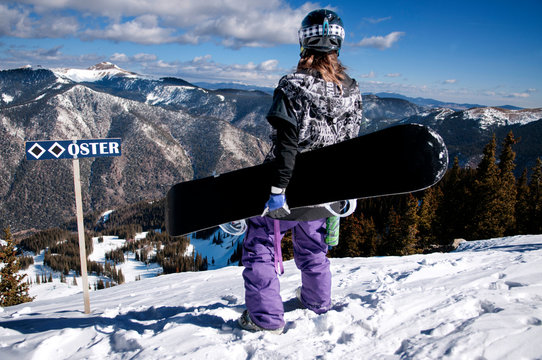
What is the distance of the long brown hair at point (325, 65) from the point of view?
2914mm

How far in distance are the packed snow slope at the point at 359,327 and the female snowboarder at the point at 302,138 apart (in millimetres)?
412

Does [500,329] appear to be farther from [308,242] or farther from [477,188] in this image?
[477,188]

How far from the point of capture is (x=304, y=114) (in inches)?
111

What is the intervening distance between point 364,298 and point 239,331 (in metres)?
1.66

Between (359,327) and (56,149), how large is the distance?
18.0 feet

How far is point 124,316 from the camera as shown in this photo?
178 inches

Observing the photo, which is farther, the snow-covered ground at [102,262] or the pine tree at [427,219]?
the snow-covered ground at [102,262]

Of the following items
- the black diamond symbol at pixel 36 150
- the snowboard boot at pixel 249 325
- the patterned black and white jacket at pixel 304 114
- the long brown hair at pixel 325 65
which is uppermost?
the long brown hair at pixel 325 65

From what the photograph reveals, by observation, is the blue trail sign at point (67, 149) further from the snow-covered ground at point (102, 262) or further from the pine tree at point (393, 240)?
the snow-covered ground at point (102, 262)

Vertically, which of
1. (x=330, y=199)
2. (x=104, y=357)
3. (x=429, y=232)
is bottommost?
(x=429, y=232)

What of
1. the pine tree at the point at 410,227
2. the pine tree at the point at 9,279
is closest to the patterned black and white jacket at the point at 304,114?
the pine tree at the point at 410,227

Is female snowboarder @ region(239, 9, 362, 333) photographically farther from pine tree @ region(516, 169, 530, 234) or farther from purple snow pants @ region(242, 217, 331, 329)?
pine tree @ region(516, 169, 530, 234)

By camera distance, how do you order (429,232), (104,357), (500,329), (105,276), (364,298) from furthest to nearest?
1. (105,276)
2. (429,232)
3. (364,298)
4. (104,357)
5. (500,329)

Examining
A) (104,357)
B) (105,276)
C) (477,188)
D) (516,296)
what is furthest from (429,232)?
(105,276)
